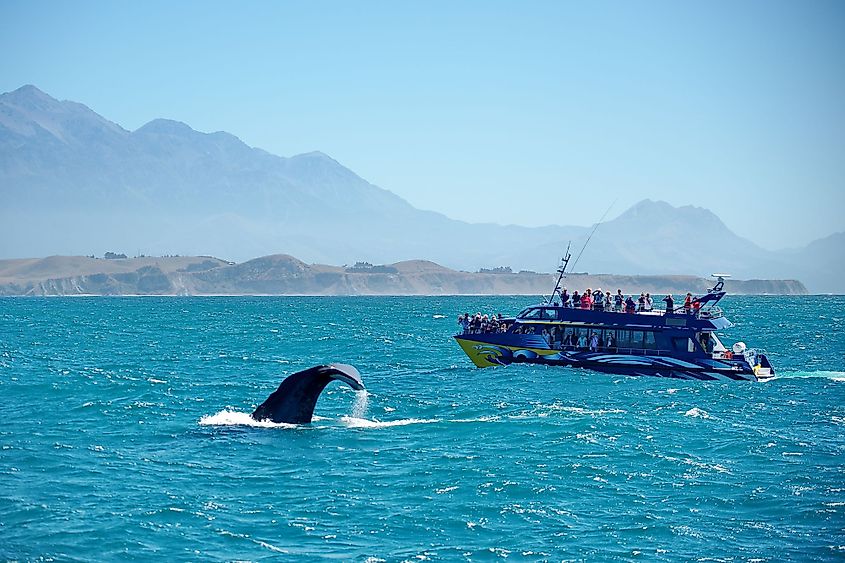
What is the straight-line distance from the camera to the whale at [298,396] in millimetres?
28547

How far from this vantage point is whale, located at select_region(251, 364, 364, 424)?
1124 inches

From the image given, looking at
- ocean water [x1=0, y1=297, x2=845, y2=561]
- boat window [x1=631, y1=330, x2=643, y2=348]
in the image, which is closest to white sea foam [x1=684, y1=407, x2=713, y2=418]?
ocean water [x1=0, y1=297, x2=845, y2=561]

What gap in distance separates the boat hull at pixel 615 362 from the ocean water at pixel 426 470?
5.71 feet

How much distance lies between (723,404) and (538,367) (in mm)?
13246

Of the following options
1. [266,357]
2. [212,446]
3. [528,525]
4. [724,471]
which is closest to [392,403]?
[212,446]

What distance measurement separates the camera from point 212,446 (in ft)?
Result: 93.5

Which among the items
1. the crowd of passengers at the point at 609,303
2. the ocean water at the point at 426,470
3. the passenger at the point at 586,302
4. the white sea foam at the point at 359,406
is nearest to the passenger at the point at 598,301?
the crowd of passengers at the point at 609,303

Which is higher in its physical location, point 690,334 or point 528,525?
point 690,334

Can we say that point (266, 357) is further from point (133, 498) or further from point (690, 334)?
point (133, 498)

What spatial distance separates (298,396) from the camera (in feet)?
99.6

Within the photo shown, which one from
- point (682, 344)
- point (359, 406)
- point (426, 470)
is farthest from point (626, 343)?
point (426, 470)

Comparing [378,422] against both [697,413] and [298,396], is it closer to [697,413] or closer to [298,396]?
[298,396]

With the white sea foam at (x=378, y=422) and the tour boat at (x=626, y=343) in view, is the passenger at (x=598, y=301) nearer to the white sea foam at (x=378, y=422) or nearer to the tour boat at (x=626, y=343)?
the tour boat at (x=626, y=343)

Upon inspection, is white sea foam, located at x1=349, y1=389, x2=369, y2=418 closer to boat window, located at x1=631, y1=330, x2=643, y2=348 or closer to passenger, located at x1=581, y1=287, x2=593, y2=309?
passenger, located at x1=581, y1=287, x2=593, y2=309
